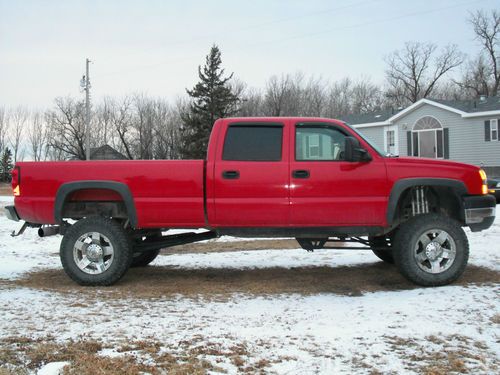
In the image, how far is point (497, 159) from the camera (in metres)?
25.1

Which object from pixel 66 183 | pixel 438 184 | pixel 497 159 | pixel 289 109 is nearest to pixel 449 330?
pixel 438 184

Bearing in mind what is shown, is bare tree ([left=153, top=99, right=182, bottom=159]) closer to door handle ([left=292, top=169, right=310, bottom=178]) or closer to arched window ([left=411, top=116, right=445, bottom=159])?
arched window ([left=411, top=116, right=445, bottom=159])

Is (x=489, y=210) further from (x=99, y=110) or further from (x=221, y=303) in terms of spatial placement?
(x=99, y=110)

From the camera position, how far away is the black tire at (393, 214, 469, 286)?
18.7 ft

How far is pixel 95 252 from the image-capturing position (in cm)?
594

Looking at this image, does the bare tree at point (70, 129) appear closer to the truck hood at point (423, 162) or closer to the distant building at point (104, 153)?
the distant building at point (104, 153)

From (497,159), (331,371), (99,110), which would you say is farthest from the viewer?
(99,110)

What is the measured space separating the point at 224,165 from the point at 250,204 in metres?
0.55

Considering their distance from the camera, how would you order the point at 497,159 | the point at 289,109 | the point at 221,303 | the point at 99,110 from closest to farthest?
the point at 221,303, the point at 497,159, the point at 289,109, the point at 99,110

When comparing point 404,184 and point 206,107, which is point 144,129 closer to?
point 206,107

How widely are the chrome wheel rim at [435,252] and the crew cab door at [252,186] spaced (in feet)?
5.27

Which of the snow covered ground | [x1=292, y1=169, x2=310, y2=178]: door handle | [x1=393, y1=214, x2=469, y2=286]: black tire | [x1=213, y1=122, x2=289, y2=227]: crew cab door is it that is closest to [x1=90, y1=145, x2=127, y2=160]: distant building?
the snow covered ground

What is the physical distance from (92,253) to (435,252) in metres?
4.04

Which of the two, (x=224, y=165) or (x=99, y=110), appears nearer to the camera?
(x=224, y=165)
